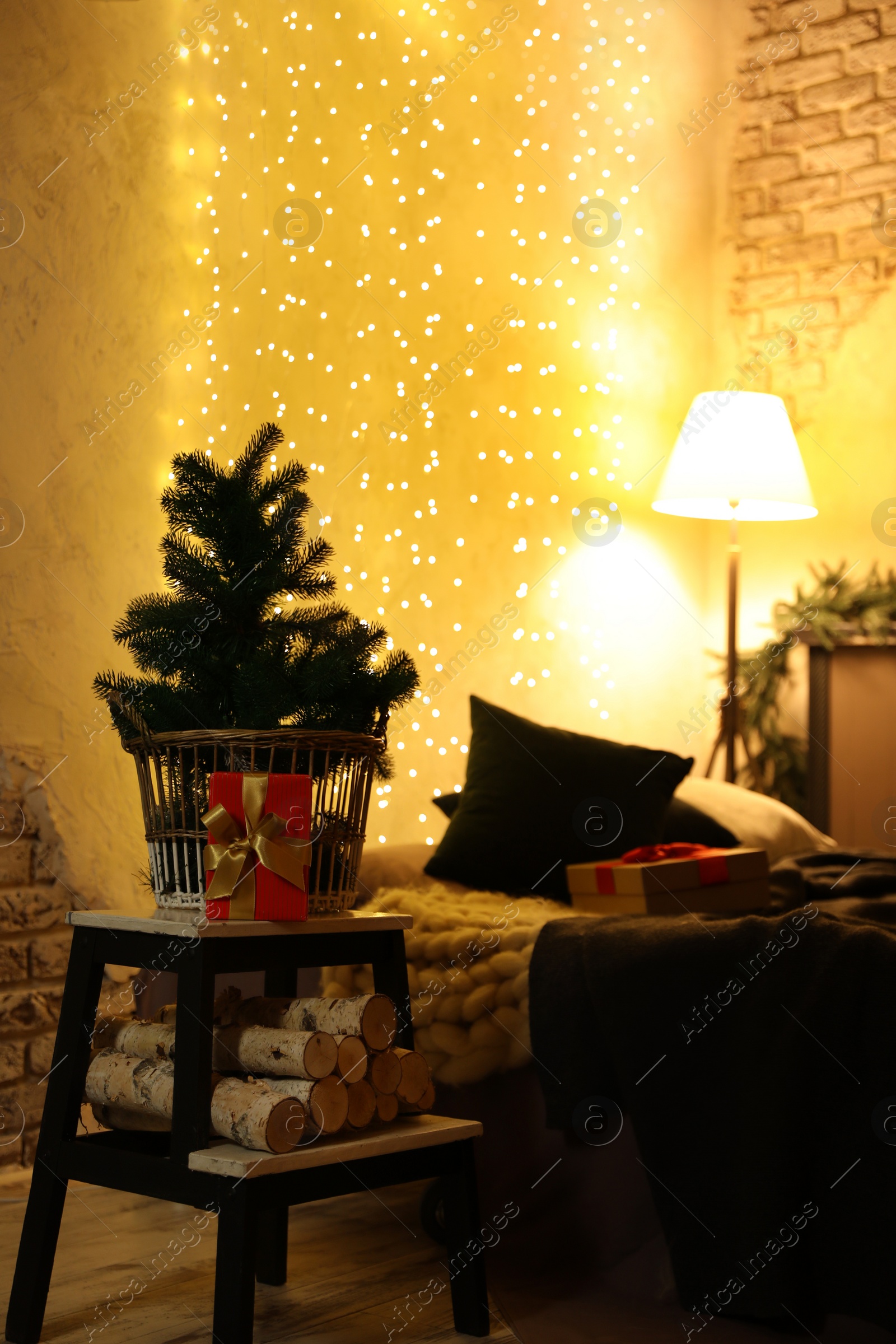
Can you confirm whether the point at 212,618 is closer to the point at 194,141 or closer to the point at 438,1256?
the point at 438,1256

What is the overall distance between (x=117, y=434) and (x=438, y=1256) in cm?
168

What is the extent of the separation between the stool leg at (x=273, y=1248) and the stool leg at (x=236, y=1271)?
1.36 ft

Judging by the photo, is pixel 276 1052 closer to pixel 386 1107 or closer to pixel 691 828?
pixel 386 1107

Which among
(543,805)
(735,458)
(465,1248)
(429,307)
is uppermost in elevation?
(429,307)

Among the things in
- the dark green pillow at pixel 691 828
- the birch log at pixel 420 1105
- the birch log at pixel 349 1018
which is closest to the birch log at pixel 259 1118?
the birch log at pixel 349 1018

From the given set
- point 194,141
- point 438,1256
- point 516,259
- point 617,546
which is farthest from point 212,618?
point 617,546

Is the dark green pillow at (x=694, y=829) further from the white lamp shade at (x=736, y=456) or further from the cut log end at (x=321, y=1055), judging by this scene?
the cut log end at (x=321, y=1055)

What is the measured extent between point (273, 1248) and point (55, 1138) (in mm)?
373

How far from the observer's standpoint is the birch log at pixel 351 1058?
144cm

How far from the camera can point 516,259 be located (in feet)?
11.5

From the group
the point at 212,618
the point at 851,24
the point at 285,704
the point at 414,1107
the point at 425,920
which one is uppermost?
the point at 851,24

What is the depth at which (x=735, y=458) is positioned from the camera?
12.0 ft

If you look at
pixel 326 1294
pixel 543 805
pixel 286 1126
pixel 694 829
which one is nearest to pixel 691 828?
pixel 694 829

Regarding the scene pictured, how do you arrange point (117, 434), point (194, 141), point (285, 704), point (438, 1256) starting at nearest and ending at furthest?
point (285, 704) → point (438, 1256) → point (117, 434) → point (194, 141)
